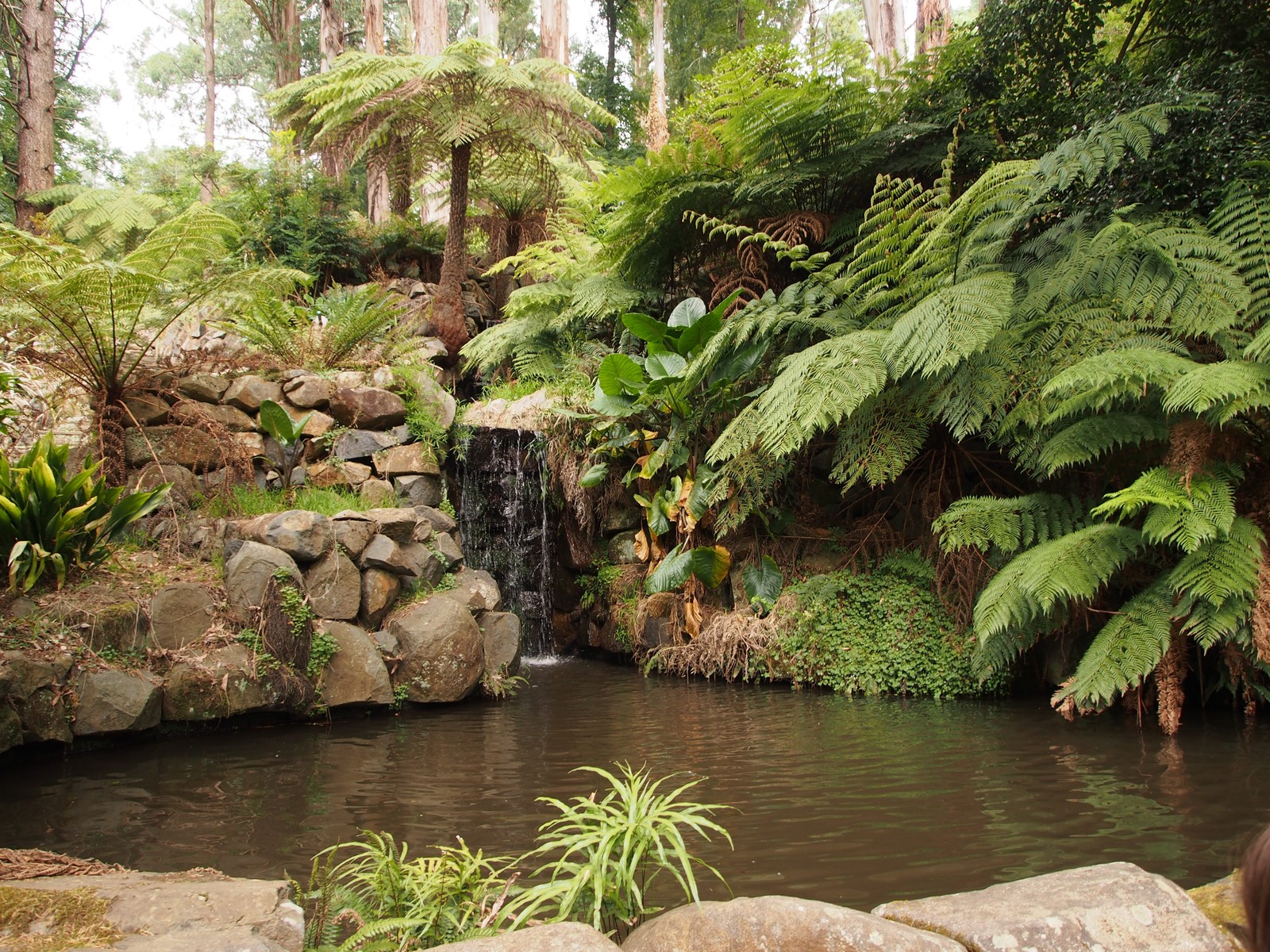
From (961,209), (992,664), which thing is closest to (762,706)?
(992,664)

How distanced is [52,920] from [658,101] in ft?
47.9

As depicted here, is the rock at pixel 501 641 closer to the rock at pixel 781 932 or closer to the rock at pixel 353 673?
the rock at pixel 353 673

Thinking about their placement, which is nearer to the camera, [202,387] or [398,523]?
[398,523]

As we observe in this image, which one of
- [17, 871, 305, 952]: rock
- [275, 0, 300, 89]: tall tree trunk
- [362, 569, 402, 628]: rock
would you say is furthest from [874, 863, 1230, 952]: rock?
[275, 0, 300, 89]: tall tree trunk

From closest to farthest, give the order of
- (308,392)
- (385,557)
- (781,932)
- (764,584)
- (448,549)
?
(781,932) < (385,557) < (764,584) < (448,549) < (308,392)

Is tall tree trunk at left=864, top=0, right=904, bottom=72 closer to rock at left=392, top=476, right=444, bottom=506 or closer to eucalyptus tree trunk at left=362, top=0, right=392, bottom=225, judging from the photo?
eucalyptus tree trunk at left=362, top=0, right=392, bottom=225

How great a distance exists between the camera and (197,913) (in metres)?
1.99

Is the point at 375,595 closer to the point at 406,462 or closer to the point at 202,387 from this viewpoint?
the point at 406,462

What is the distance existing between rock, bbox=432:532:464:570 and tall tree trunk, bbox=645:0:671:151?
702 cm

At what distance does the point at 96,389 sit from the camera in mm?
6164

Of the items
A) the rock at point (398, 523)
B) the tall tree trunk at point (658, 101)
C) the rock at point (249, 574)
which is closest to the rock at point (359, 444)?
the rock at point (398, 523)

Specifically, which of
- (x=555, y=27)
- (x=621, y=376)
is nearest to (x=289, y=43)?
(x=555, y=27)

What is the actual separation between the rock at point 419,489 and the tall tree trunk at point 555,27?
10.6m

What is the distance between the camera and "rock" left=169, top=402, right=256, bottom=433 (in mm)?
6422
